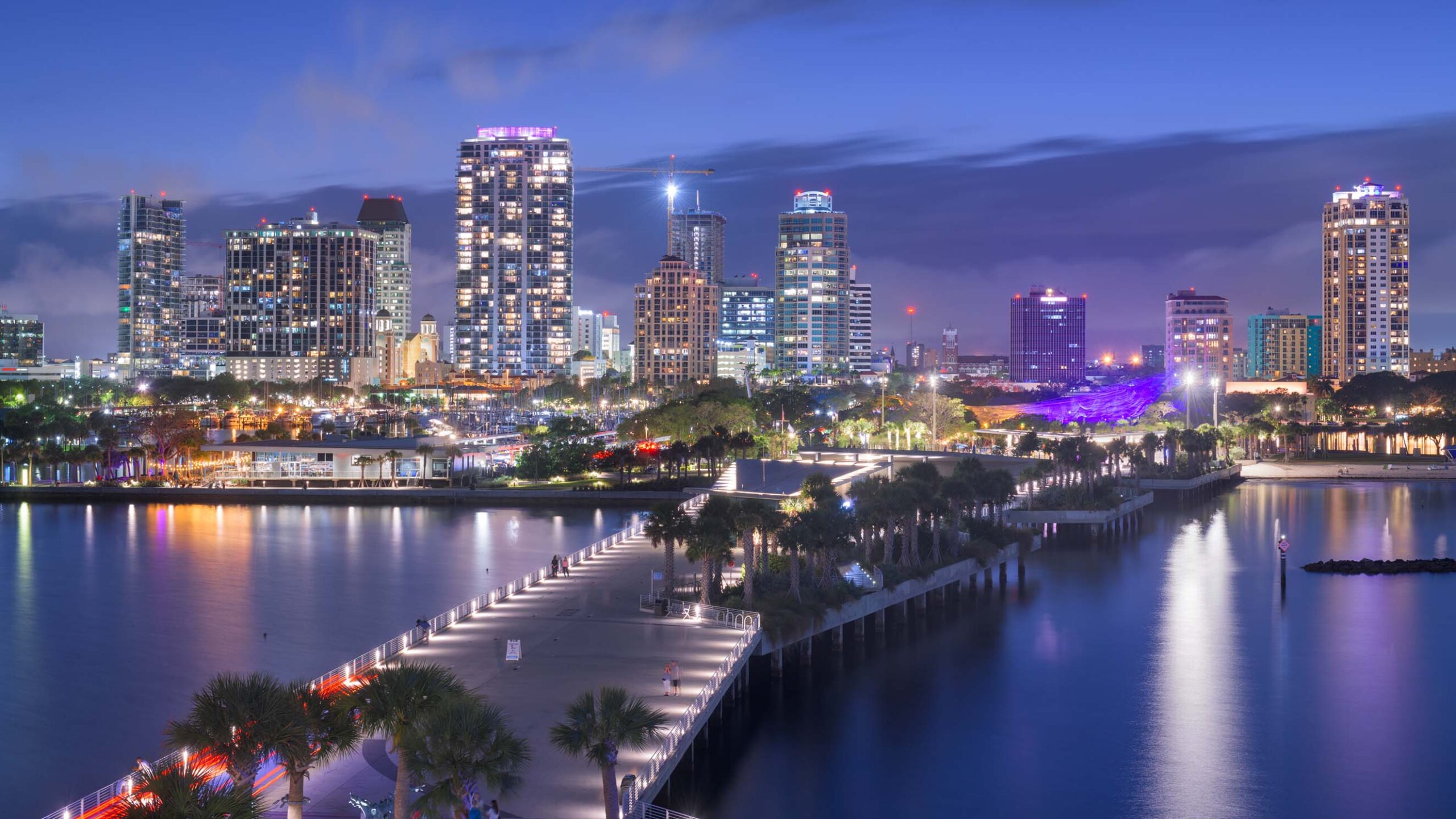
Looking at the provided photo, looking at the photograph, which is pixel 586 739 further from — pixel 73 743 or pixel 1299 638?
pixel 1299 638

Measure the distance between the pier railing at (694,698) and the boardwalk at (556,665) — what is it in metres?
0.35

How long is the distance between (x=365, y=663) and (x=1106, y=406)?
375ft

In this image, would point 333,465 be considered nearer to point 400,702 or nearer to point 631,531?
point 631,531

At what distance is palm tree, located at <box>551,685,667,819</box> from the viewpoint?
830 inches

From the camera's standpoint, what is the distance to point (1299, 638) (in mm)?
43719

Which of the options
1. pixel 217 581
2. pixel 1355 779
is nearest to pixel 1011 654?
pixel 1355 779

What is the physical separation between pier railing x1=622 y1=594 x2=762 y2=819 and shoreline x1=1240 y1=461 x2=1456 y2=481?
7715 centimetres

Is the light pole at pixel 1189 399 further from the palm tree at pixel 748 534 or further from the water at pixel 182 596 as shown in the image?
the palm tree at pixel 748 534

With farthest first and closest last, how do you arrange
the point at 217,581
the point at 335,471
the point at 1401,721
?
the point at 335,471, the point at 217,581, the point at 1401,721

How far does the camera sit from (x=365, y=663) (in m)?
32.9

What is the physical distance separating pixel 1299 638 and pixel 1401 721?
389 inches

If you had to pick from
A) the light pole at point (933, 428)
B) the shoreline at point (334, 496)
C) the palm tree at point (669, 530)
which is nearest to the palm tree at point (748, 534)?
the palm tree at point (669, 530)

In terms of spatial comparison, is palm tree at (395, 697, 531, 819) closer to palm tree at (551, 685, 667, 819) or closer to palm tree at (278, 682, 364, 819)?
palm tree at (278, 682, 364, 819)

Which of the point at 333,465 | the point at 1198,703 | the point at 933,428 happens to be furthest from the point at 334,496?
the point at 1198,703
